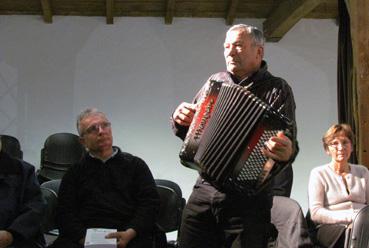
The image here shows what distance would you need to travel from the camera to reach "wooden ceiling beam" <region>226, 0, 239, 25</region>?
6615mm

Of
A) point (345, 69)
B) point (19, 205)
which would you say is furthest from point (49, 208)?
point (345, 69)

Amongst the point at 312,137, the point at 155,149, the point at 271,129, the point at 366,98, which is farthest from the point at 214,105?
the point at 312,137

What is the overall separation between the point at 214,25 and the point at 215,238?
17.1 feet

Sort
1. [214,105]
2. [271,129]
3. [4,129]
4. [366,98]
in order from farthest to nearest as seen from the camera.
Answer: [4,129] → [366,98] → [214,105] → [271,129]

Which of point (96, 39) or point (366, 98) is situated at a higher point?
point (96, 39)

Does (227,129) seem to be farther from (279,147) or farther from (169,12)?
(169,12)

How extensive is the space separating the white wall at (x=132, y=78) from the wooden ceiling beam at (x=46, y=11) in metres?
0.10

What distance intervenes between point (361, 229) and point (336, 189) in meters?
0.53

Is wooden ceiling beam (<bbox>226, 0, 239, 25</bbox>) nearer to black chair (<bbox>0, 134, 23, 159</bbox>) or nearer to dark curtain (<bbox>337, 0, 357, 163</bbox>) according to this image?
dark curtain (<bbox>337, 0, 357, 163</bbox>)

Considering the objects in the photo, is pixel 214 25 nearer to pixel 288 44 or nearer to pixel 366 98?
pixel 288 44

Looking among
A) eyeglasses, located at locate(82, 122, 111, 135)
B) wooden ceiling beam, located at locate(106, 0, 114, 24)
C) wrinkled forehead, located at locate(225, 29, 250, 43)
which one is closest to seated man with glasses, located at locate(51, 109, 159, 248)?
eyeglasses, located at locate(82, 122, 111, 135)

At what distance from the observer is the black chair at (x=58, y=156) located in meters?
5.61

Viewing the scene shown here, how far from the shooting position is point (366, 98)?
370 centimetres

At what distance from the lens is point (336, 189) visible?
10.6ft
